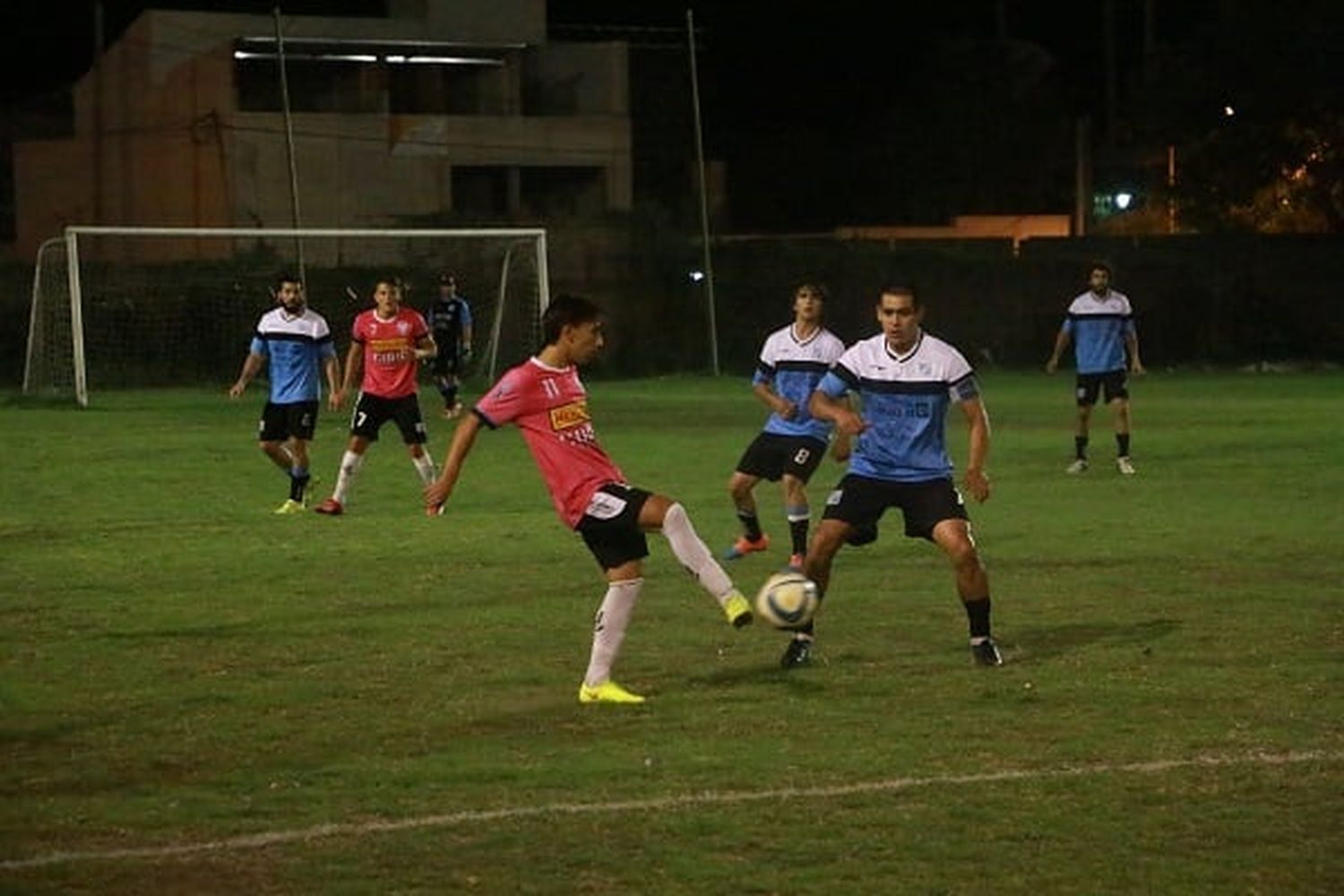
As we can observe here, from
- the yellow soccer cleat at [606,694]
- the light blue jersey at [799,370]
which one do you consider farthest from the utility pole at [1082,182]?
the yellow soccer cleat at [606,694]

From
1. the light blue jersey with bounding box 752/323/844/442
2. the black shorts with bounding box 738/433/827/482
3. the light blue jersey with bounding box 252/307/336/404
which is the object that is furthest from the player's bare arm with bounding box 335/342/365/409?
the light blue jersey with bounding box 752/323/844/442

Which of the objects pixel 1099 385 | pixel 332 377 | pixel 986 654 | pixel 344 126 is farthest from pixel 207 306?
pixel 986 654

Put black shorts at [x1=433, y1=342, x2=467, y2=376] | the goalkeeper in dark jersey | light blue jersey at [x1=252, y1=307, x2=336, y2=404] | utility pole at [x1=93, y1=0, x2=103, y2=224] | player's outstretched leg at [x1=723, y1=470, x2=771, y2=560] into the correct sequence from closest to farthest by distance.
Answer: player's outstretched leg at [x1=723, y1=470, x2=771, y2=560] < light blue jersey at [x1=252, y1=307, x2=336, y2=404] < the goalkeeper in dark jersey < black shorts at [x1=433, y1=342, x2=467, y2=376] < utility pole at [x1=93, y1=0, x2=103, y2=224]

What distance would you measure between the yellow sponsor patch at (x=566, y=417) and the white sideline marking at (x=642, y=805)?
258cm

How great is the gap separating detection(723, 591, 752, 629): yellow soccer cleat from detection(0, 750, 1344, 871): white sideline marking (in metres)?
1.88

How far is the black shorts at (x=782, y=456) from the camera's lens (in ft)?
51.8

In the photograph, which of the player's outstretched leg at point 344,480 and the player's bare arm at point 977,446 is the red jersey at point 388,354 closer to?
the player's outstretched leg at point 344,480

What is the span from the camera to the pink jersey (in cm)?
1070

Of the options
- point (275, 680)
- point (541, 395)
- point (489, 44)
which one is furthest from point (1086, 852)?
point (489, 44)

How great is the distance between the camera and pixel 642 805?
843 centimetres

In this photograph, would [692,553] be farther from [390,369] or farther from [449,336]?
[449,336]

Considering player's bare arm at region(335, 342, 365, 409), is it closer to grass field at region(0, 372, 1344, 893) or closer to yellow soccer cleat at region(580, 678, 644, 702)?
grass field at region(0, 372, 1344, 893)

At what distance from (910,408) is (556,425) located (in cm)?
183

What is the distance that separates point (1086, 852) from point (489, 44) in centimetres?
5678
